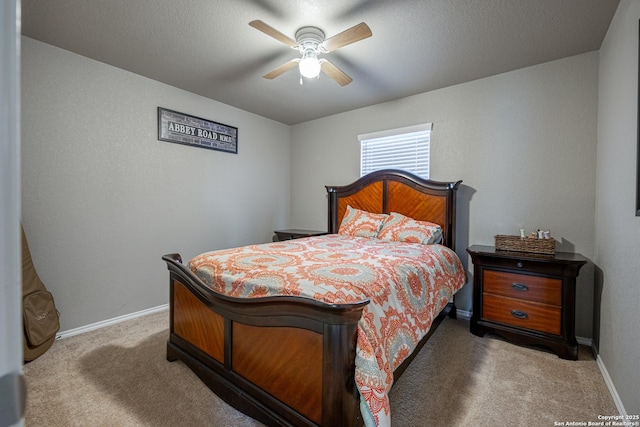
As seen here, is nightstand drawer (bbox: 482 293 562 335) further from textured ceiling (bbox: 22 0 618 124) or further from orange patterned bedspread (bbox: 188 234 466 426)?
textured ceiling (bbox: 22 0 618 124)

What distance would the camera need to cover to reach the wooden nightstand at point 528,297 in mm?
2271

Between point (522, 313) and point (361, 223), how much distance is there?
5.78 feet

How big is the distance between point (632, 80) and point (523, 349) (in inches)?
81.7

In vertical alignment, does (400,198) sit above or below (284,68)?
below

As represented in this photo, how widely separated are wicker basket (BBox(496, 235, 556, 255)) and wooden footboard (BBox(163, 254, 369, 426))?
2078mm

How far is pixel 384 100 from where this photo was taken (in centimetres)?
372

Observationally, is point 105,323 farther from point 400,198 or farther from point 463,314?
point 463,314

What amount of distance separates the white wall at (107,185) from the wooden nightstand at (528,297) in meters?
3.08

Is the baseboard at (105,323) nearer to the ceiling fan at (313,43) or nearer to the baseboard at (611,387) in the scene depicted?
the ceiling fan at (313,43)

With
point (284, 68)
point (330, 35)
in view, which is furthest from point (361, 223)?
point (330, 35)

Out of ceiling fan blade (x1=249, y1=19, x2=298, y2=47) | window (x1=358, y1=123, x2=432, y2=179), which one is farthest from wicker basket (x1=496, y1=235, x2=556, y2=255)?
ceiling fan blade (x1=249, y1=19, x2=298, y2=47)

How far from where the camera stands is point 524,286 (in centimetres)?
246

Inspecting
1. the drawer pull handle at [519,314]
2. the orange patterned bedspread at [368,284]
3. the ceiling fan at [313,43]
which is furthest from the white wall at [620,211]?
the ceiling fan at [313,43]

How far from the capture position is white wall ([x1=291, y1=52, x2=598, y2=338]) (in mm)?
2570
